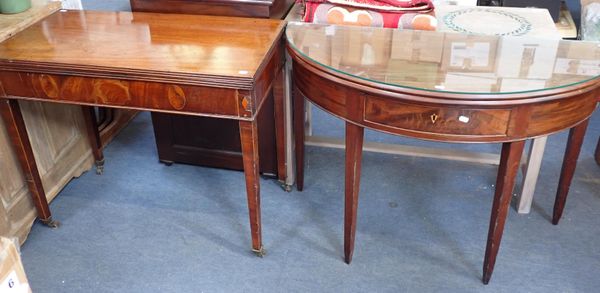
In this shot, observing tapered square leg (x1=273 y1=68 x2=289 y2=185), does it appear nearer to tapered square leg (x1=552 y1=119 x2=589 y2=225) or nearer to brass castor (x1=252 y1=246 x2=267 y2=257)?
brass castor (x1=252 y1=246 x2=267 y2=257)

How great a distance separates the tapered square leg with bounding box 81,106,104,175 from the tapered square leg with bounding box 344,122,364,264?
1161 millimetres

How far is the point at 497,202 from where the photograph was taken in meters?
1.70

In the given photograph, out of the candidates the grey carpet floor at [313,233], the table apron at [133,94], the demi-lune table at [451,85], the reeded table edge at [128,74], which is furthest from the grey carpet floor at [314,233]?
the reeded table edge at [128,74]

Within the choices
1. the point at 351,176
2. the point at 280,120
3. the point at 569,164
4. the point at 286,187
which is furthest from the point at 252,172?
the point at 569,164

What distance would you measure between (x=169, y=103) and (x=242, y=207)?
2.31ft

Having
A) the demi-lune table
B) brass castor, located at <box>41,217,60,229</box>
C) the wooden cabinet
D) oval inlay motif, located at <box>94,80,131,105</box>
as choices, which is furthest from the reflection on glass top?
brass castor, located at <box>41,217,60,229</box>

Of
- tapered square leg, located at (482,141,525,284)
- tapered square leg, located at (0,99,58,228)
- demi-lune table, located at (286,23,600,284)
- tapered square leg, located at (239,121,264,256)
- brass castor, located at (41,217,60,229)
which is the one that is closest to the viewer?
demi-lune table, located at (286,23,600,284)

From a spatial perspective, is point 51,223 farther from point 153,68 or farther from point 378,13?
point 378,13

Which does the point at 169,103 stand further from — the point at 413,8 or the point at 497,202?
the point at 497,202

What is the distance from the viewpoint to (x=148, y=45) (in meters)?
1.79

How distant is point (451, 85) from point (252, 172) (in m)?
0.66

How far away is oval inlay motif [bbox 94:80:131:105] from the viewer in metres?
1.69

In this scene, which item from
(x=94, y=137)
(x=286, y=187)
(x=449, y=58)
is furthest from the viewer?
(x=94, y=137)

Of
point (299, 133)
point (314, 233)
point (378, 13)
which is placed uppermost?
point (378, 13)
